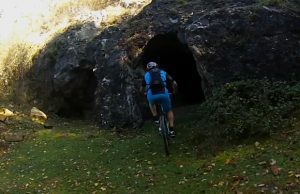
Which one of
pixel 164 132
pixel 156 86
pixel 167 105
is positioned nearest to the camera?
pixel 164 132

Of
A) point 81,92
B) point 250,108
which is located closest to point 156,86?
point 250,108

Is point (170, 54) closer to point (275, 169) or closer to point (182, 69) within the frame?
point (182, 69)

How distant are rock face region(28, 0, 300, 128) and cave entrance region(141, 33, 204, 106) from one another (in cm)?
160

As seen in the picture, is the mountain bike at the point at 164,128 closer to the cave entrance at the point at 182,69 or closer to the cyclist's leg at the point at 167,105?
the cyclist's leg at the point at 167,105

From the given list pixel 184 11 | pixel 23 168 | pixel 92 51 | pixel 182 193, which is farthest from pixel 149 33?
pixel 182 193

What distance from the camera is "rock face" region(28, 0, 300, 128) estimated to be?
1147cm

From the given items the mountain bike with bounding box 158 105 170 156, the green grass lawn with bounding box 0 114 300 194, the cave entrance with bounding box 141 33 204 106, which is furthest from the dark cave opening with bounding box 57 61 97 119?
the mountain bike with bounding box 158 105 170 156

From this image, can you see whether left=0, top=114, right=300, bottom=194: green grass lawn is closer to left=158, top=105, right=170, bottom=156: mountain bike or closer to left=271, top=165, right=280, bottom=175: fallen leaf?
left=271, top=165, right=280, bottom=175: fallen leaf

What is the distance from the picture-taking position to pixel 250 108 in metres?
9.83

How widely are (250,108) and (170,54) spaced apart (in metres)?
7.12

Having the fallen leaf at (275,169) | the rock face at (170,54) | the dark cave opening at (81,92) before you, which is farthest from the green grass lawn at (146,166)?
the dark cave opening at (81,92)

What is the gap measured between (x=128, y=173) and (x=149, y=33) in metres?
5.98

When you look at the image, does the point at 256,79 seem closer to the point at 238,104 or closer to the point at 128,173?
the point at 238,104

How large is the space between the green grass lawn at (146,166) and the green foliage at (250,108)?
15.0 inches
